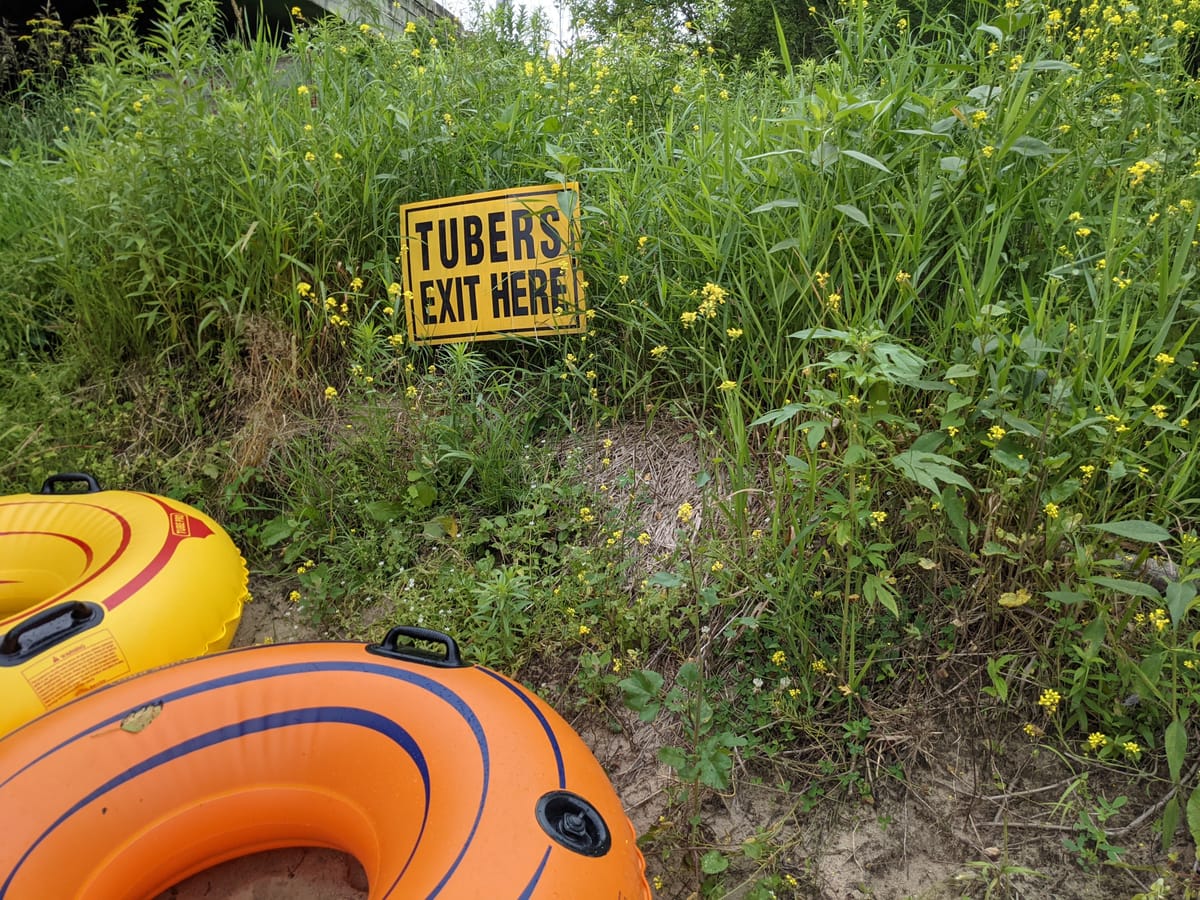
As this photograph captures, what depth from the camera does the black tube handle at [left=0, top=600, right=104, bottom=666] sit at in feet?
5.65

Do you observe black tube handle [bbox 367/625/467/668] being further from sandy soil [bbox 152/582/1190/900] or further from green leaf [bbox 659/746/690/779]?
sandy soil [bbox 152/582/1190/900]

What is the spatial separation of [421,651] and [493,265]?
5.01 feet

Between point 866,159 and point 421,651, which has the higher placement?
point 866,159

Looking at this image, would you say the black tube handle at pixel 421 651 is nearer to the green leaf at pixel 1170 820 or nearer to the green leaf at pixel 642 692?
the green leaf at pixel 642 692

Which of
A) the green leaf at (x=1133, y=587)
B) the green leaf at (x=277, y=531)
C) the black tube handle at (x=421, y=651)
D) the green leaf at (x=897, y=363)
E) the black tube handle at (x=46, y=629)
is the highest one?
the green leaf at (x=897, y=363)

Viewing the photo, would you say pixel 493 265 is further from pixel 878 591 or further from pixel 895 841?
pixel 895 841

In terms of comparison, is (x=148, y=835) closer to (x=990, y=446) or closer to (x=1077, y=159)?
(x=990, y=446)

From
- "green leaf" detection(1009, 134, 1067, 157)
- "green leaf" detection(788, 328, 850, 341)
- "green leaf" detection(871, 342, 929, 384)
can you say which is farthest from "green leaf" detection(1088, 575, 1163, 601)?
"green leaf" detection(1009, 134, 1067, 157)

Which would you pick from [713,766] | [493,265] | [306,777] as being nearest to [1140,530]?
[713,766]

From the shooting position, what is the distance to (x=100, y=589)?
1877mm

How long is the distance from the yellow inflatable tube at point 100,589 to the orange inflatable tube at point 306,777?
0.28 m

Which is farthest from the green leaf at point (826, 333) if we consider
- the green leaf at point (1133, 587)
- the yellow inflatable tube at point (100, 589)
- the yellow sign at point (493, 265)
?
the yellow inflatable tube at point (100, 589)

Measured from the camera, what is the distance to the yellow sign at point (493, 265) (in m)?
2.60

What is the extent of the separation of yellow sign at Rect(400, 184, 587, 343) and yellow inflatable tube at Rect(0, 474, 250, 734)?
108 cm
